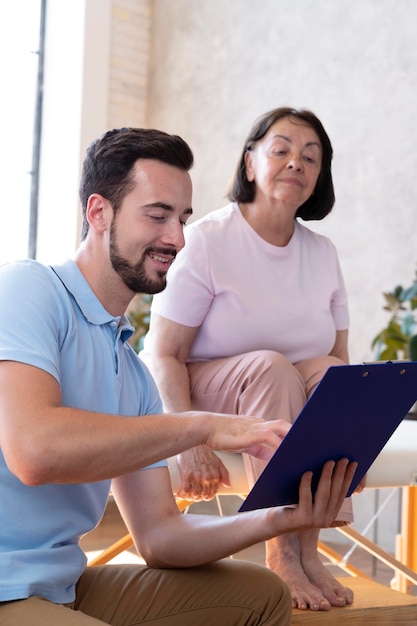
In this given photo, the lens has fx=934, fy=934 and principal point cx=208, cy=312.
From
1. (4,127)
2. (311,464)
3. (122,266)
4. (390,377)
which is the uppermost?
(4,127)

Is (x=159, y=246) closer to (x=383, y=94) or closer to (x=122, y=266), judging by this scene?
(x=122, y=266)

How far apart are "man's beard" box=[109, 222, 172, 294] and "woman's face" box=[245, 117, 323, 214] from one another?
39.6 inches

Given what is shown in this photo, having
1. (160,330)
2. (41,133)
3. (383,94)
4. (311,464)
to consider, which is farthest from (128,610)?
(41,133)

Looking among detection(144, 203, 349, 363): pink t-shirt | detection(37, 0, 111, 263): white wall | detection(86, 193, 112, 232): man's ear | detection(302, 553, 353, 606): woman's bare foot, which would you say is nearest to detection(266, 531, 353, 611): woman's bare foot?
detection(302, 553, 353, 606): woman's bare foot

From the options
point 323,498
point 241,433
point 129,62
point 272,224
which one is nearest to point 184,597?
point 323,498

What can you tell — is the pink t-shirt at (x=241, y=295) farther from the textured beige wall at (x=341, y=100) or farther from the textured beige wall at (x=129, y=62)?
the textured beige wall at (x=129, y=62)

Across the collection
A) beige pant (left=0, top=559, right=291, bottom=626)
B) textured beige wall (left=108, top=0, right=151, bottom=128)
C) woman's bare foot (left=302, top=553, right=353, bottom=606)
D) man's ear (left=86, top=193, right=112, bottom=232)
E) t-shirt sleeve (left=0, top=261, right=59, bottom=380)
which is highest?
textured beige wall (left=108, top=0, right=151, bottom=128)

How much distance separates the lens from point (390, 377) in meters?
1.42

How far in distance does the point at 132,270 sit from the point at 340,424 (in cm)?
43

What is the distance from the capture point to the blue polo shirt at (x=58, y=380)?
1.36 m

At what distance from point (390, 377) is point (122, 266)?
0.48 metres

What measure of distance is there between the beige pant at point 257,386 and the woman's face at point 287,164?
468 mm

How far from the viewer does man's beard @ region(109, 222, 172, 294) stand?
1.57 metres

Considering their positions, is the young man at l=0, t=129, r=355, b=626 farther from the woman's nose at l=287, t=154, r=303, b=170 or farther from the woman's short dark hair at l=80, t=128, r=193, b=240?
the woman's nose at l=287, t=154, r=303, b=170
